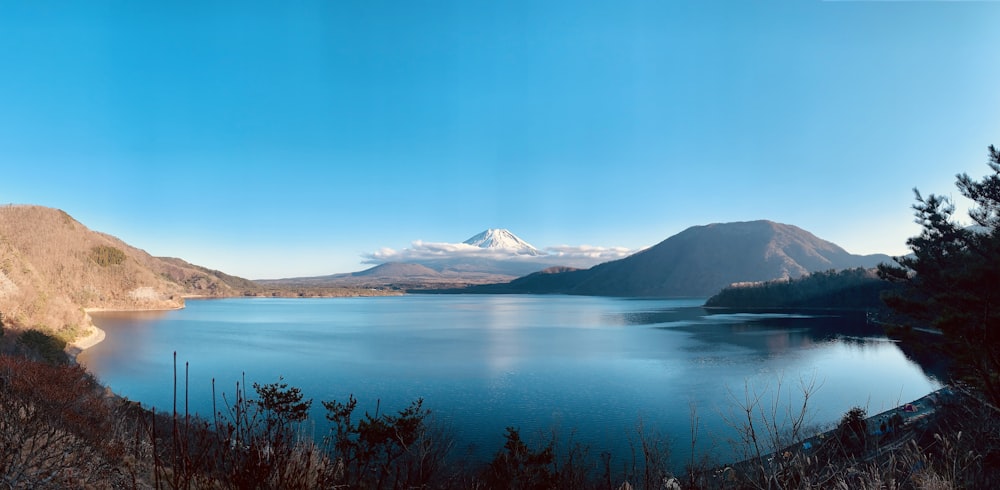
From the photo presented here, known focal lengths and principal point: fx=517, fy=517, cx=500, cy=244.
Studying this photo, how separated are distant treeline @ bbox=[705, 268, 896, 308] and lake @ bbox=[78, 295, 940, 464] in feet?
105

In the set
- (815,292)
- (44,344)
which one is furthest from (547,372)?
(815,292)

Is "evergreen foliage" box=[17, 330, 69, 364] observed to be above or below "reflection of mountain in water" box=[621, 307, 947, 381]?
above

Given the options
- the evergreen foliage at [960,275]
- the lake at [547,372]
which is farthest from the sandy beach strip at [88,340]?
the evergreen foliage at [960,275]

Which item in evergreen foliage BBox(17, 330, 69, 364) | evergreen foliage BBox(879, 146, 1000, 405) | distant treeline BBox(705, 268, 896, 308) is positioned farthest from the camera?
distant treeline BBox(705, 268, 896, 308)

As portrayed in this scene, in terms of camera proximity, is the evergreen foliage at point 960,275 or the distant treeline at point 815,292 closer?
the evergreen foliage at point 960,275

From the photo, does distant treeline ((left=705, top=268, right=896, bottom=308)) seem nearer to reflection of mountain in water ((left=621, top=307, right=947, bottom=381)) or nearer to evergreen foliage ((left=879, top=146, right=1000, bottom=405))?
reflection of mountain in water ((left=621, top=307, right=947, bottom=381))

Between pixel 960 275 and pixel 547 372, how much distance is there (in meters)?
19.0

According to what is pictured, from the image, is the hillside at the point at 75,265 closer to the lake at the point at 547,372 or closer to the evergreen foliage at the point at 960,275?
the lake at the point at 547,372

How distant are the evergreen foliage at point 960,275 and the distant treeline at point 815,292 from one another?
58.2 metres

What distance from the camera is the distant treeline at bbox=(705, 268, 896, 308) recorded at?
8281 centimetres

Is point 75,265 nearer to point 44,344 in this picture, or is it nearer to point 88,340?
point 88,340

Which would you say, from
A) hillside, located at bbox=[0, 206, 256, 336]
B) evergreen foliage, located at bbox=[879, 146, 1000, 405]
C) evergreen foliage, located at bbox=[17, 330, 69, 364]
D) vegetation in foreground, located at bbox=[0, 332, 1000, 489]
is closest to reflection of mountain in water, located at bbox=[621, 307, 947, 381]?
evergreen foliage, located at bbox=[879, 146, 1000, 405]

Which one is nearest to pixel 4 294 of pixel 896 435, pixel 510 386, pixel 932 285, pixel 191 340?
pixel 191 340

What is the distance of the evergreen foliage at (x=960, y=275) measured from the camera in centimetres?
1357
